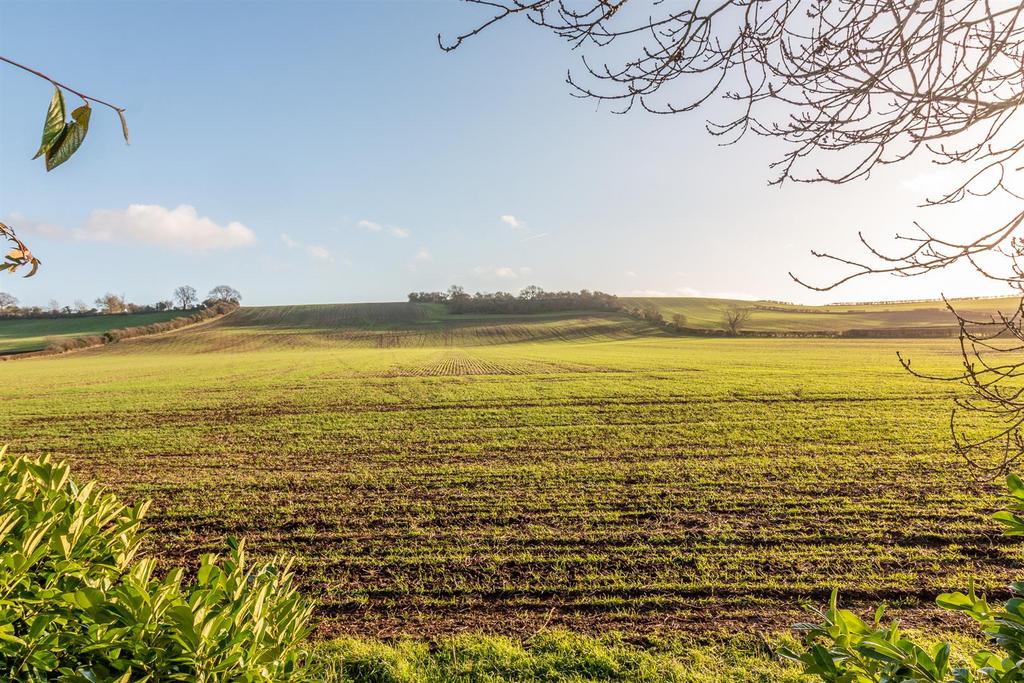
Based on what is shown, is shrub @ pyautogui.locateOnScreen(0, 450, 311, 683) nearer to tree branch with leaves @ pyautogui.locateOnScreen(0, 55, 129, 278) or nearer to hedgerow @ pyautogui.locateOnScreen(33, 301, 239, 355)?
tree branch with leaves @ pyautogui.locateOnScreen(0, 55, 129, 278)

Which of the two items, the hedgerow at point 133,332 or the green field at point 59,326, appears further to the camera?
the green field at point 59,326

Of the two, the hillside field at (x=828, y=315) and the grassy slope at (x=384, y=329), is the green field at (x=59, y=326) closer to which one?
the grassy slope at (x=384, y=329)

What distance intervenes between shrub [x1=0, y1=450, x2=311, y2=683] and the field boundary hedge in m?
65.1

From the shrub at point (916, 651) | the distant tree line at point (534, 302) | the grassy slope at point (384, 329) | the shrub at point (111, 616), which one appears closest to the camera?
the shrub at point (916, 651)

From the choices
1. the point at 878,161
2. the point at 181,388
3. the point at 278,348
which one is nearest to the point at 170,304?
the point at 278,348

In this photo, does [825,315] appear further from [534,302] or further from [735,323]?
[534,302]

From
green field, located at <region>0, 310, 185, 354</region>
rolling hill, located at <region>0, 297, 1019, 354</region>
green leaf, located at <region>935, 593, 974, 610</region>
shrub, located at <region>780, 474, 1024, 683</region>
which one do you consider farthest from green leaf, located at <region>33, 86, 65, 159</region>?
green field, located at <region>0, 310, 185, 354</region>

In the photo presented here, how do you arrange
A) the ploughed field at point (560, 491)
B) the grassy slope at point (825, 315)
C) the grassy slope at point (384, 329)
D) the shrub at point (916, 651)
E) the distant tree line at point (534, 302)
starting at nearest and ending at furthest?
the shrub at point (916, 651) < the ploughed field at point (560, 491) < the grassy slope at point (384, 329) < the grassy slope at point (825, 315) < the distant tree line at point (534, 302)

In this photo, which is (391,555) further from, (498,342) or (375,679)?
(498,342)

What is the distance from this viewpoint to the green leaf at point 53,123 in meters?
0.78

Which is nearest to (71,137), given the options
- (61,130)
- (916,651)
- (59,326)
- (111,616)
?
(61,130)

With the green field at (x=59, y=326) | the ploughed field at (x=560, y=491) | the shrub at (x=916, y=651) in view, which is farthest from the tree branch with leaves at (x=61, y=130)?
the green field at (x=59, y=326)

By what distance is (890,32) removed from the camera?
86.3 inches

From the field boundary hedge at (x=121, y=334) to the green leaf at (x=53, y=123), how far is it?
66860mm
